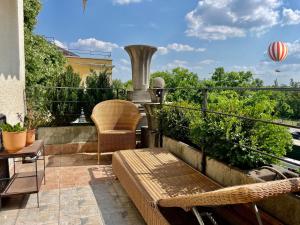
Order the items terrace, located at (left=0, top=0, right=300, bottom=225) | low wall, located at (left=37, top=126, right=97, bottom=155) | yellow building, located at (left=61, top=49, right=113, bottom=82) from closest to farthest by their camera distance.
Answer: terrace, located at (left=0, top=0, right=300, bottom=225) → low wall, located at (left=37, top=126, right=97, bottom=155) → yellow building, located at (left=61, top=49, right=113, bottom=82)

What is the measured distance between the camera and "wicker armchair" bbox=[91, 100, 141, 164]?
4.16m

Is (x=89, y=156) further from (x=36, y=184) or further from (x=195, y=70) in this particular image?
(x=195, y=70)

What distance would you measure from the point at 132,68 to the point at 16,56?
2.21m

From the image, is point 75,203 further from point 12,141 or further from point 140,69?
point 140,69

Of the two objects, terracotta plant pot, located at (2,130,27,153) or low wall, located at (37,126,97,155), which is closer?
terracotta plant pot, located at (2,130,27,153)

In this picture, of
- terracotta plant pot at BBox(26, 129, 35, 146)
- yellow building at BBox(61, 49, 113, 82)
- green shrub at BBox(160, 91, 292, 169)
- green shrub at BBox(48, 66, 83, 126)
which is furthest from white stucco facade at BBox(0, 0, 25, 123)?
yellow building at BBox(61, 49, 113, 82)

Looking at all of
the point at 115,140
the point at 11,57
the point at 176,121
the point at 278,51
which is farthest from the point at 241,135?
the point at 278,51

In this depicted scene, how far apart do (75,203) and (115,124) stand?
6.65 feet

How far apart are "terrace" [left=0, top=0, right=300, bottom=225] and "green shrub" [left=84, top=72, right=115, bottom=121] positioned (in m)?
0.42

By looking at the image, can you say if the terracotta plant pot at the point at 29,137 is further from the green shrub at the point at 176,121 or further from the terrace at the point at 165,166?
the green shrub at the point at 176,121

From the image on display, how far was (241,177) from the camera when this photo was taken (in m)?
2.13

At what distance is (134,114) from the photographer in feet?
14.9

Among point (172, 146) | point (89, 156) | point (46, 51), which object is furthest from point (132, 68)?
point (46, 51)

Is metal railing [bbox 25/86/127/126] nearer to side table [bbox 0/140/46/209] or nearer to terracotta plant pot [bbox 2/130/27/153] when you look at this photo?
side table [bbox 0/140/46/209]
